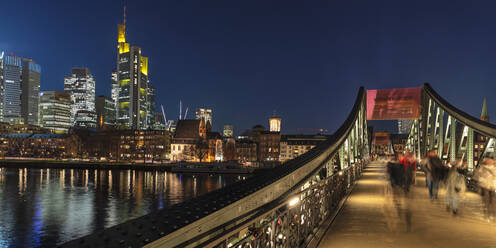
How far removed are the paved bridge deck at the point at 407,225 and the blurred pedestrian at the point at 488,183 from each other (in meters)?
0.32

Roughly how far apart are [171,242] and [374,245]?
432 centimetres

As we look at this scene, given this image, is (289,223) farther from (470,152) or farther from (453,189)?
(470,152)

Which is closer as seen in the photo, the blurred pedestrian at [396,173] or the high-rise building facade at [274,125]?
the blurred pedestrian at [396,173]

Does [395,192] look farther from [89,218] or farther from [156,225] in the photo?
[89,218]

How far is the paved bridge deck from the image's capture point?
22.3 feet

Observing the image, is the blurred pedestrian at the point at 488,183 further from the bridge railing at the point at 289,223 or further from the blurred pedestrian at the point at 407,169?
the blurred pedestrian at the point at 407,169

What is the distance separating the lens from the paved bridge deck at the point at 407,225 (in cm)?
679

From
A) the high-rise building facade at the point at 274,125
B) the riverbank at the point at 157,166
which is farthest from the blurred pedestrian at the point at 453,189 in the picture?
the high-rise building facade at the point at 274,125

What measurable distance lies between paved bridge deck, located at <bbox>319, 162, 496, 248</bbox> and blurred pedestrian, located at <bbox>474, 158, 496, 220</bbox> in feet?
1.05

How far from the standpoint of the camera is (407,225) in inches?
326

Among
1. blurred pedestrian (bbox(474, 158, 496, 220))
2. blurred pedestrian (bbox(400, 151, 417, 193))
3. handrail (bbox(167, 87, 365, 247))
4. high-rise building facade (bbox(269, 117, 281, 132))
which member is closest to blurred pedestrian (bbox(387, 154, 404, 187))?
blurred pedestrian (bbox(400, 151, 417, 193))

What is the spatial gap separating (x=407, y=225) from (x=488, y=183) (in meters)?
3.06

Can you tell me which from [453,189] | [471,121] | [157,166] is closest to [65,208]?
[471,121]

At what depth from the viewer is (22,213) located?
109ft
